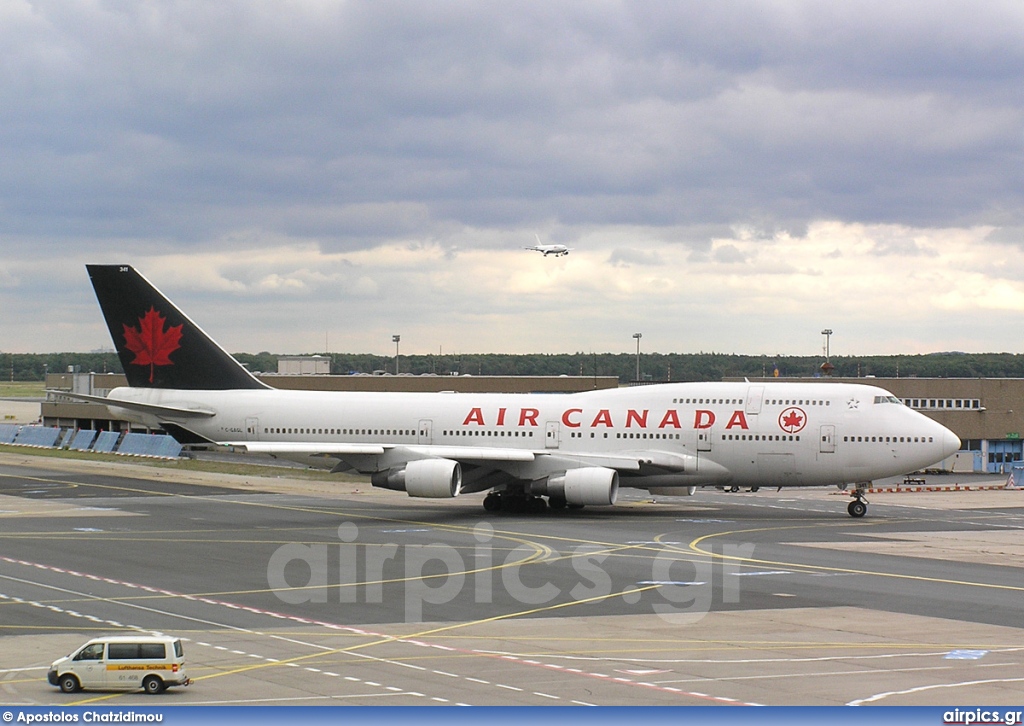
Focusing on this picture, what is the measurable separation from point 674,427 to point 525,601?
2401 cm

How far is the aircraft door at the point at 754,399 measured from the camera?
53562mm

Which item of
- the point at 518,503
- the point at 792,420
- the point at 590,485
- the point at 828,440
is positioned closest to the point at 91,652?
the point at 590,485

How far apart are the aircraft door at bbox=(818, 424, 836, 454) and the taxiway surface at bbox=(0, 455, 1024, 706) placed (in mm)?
3004

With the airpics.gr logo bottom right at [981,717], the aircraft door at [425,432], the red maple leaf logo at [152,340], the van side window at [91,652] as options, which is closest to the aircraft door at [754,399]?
the aircraft door at [425,432]

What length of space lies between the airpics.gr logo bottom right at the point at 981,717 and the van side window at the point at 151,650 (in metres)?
12.5

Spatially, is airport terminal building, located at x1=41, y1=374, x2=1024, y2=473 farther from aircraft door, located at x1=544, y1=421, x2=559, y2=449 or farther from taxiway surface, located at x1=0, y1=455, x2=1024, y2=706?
aircraft door, located at x1=544, y1=421, x2=559, y2=449

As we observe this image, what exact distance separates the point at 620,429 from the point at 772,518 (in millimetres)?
7563

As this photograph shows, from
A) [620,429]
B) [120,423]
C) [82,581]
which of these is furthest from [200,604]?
[120,423]

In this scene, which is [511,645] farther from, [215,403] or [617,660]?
[215,403]

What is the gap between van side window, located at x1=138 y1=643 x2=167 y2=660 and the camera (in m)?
20.7

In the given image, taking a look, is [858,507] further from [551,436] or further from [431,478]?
[431,478]

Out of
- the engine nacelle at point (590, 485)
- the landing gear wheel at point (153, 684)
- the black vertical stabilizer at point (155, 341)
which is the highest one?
the black vertical stabilizer at point (155, 341)

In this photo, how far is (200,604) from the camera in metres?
30.5

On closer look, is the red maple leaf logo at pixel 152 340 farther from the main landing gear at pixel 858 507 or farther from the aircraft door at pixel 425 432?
the main landing gear at pixel 858 507
